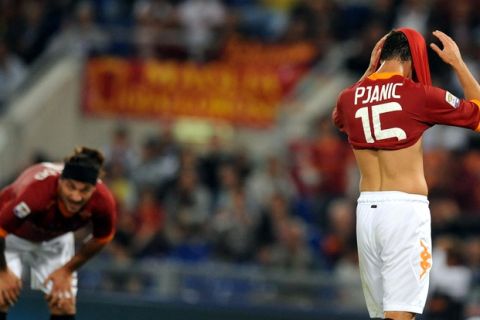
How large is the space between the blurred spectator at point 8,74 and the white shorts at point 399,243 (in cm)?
1089

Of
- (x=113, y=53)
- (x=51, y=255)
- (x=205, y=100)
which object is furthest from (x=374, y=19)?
(x=51, y=255)

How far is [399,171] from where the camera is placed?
29.8 feet

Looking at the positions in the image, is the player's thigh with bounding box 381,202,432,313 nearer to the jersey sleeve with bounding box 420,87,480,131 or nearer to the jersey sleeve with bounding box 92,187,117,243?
the jersey sleeve with bounding box 420,87,480,131

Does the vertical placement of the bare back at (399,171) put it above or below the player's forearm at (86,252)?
above

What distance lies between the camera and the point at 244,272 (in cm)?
1449

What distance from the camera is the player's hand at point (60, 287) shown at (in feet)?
34.9

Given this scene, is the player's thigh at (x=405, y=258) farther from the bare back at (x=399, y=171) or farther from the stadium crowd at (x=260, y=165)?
the stadium crowd at (x=260, y=165)

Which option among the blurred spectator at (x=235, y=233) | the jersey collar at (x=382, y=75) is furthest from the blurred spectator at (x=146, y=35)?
the jersey collar at (x=382, y=75)

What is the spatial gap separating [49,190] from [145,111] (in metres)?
8.56

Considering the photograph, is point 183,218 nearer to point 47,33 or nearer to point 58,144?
point 58,144

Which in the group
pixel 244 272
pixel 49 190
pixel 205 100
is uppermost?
pixel 205 100

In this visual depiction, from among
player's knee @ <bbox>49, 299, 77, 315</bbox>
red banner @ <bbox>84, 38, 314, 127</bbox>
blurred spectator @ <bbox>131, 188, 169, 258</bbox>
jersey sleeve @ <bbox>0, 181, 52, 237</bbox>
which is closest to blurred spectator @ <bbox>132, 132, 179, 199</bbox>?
blurred spectator @ <bbox>131, 188, 169, 258</bbox>

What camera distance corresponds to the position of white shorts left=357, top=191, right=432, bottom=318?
8.96 m

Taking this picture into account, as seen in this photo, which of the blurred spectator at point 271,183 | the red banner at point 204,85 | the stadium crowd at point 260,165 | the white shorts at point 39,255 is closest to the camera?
the white shorts at point 39,255
